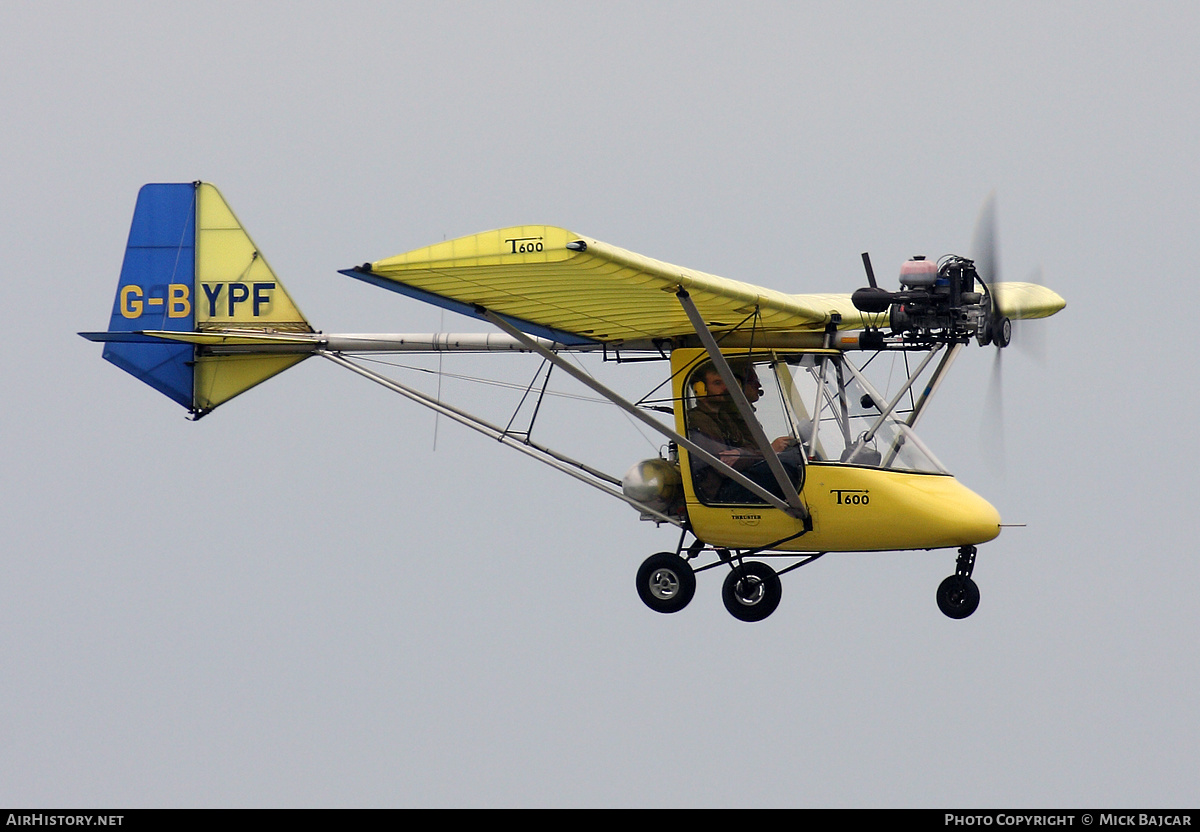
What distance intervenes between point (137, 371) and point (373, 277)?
6.51m

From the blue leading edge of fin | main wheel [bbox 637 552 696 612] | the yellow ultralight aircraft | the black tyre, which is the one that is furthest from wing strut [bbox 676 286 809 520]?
the blue leading edge of fin

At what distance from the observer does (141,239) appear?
71.2 feet

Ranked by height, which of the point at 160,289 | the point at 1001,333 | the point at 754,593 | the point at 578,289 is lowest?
the point at 754,593

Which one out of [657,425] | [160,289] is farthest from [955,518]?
[160,289]

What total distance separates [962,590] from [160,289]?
9729 mm

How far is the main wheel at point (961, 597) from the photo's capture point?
60.4 ft

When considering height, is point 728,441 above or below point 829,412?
below

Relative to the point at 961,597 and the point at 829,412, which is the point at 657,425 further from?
the point at 961,597

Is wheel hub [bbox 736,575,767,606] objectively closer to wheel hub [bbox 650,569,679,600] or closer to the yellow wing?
wheel hub [bbox 650,569,679,600]

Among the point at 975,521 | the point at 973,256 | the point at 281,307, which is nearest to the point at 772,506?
the point at 975,521

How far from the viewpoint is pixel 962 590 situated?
18406 mm

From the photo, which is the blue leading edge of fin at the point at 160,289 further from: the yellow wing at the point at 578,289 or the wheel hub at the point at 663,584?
the wheel hub at the point at 663,584

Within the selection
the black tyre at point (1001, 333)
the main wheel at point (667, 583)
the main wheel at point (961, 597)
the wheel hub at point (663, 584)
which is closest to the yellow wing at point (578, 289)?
the black tyre at point (1001, 333)

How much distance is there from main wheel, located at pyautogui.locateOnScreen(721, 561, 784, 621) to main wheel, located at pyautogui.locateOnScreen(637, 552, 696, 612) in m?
0.52
